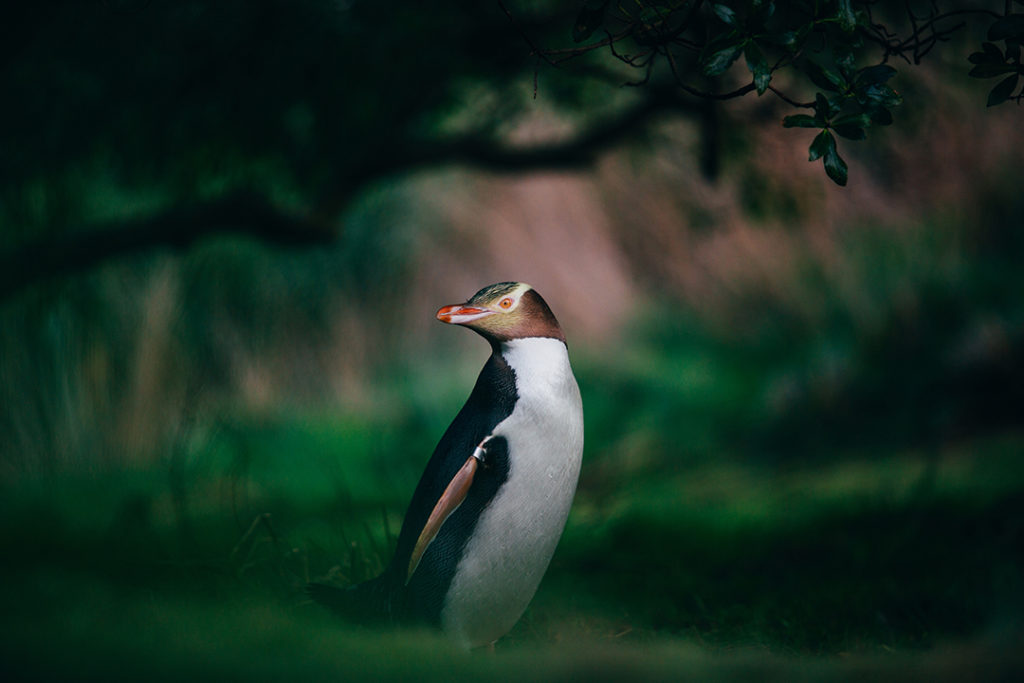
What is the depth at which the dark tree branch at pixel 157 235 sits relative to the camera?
2.60 m

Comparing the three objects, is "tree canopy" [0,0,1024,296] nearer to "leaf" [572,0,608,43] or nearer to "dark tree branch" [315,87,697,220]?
"dark tree branch" [315,87,697,220]

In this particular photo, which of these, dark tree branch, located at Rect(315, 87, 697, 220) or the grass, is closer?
the grass

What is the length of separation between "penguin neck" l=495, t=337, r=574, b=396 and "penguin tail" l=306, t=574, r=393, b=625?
0.45 m

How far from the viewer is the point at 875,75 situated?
4.92ft

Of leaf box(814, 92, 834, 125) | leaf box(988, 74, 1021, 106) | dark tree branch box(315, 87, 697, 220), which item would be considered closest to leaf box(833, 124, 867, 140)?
leaf box(814, 92, 834, 125)

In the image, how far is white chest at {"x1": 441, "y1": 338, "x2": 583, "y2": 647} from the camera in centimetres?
160

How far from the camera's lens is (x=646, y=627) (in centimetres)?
192

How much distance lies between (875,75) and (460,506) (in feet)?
3.22

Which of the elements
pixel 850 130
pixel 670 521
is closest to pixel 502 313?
pixel 850 130

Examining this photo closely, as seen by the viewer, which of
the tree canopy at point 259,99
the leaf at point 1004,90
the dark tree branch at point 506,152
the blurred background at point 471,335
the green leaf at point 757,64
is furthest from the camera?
the dark tree branch at point 506,152

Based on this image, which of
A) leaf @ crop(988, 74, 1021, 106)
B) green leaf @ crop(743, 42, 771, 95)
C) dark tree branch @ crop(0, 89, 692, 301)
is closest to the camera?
green leaf @ crop(743, 42, 771, 95)

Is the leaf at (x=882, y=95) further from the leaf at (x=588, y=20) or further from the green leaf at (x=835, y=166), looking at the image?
the leaf at (x=588, y=20)

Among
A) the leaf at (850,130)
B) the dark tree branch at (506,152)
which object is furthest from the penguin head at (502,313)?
the dark tree branch at (506,152)

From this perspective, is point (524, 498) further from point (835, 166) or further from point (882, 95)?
point (882, 95)
